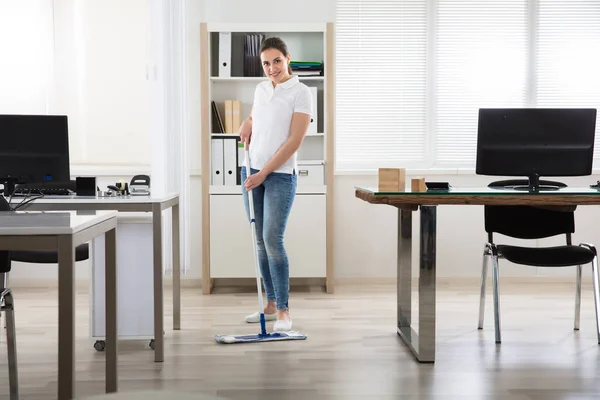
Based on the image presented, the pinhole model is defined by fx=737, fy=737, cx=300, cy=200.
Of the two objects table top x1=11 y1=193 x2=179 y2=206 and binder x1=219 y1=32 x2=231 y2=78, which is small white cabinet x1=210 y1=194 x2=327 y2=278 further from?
table top x1=11 y1=193 x2=179 y2=206

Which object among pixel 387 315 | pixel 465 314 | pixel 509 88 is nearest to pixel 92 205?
pixel 387 315

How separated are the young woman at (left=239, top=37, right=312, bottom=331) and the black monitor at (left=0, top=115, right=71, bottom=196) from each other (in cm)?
97

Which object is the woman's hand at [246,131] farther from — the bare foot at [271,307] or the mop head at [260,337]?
the mop head at [260,337]

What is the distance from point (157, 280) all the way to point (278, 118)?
3.64 ft

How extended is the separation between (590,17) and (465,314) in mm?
2593

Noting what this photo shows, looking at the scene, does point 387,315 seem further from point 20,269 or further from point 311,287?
point 20,269

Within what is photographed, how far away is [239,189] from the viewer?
16.6 feet

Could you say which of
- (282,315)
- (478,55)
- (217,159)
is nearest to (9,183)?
(282,315)

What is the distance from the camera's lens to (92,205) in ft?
10.5

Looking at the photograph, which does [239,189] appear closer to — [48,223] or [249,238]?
[249,238]

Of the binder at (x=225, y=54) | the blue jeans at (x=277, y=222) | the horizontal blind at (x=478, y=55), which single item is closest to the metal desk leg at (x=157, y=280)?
the blue jeans at (x=277, y=222)

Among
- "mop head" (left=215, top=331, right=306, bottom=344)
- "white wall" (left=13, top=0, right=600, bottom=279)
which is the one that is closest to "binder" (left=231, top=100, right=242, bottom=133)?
"white wall" (left=13, top=0, right=600, bottom=279)

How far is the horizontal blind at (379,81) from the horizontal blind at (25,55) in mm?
2121

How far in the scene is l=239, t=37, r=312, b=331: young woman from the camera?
12.3 feet
